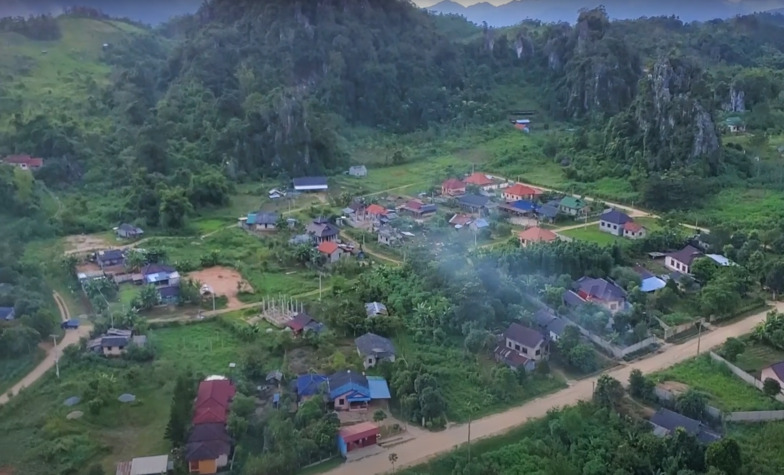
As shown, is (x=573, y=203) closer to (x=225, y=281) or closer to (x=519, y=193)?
(x=519, y=193)

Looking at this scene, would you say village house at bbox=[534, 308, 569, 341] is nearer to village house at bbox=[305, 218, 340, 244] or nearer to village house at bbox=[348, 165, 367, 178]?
village house at bbox=[305, 218, 340, 244]

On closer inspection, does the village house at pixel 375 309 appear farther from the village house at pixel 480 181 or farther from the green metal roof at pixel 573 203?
the village house at pixel 480 181

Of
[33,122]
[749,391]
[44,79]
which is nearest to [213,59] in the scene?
[44,79]

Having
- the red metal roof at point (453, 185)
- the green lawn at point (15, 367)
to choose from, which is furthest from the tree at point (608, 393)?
the red metal roof at point (453, 185)

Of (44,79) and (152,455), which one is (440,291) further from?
(44,79)

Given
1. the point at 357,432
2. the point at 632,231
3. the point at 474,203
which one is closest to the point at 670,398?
the point at 357,432

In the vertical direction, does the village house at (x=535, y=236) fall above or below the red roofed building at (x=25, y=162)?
below
